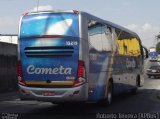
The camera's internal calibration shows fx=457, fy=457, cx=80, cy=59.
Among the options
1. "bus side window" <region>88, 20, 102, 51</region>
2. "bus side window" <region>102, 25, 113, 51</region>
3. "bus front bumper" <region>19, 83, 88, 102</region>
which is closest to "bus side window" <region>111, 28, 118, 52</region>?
"bus side window" <region>102, 25, 113, 51</region>

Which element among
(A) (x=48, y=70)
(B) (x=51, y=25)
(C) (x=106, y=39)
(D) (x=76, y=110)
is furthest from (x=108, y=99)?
(B) (x=51, y=25)

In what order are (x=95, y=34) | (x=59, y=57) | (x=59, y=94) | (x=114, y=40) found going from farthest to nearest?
1. (x=114, y=40)
2. (x=95, y=34)
3. (x=59, y=57)
4. (x=59, y=94)

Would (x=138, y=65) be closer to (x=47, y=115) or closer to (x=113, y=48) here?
(x=113, y=48)

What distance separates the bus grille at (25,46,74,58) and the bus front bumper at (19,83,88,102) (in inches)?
43.0

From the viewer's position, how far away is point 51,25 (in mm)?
14703

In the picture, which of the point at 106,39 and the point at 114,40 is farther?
the point at 114,40

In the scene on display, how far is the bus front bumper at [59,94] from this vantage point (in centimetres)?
1423

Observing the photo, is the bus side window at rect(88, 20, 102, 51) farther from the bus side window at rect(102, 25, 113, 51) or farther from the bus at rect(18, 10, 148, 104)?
the bus side window at rect(102, 25, 113, 51)

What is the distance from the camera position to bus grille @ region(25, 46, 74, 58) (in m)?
14.5

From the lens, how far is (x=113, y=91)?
18094 millimetres

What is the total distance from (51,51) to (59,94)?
1.41 meters

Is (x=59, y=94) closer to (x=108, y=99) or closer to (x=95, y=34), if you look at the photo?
(x=95, y=34)

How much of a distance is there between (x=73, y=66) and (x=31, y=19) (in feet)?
7.20

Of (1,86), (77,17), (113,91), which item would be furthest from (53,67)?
(1,86)
